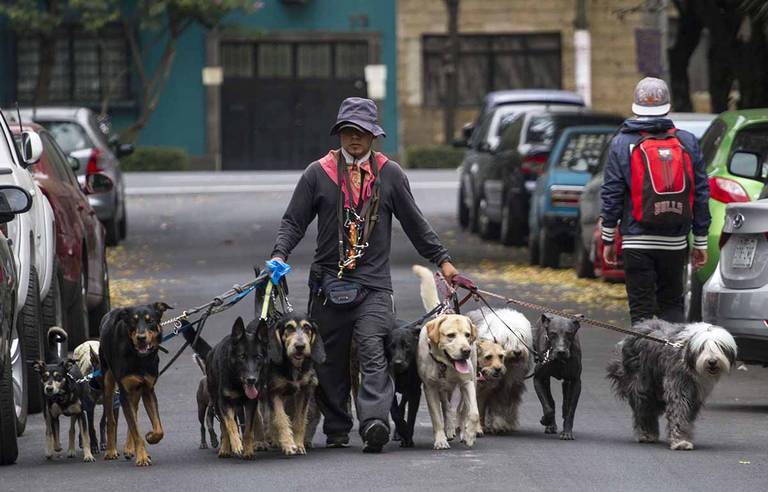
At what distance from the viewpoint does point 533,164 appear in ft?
81.8

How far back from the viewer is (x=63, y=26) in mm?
50562

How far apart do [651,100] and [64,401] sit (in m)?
3.98

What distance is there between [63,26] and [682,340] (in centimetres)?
4180

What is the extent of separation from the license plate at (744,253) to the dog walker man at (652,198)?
0.95 ft

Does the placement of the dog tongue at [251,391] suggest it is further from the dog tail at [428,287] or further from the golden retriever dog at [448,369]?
the dog tail at [428,287]

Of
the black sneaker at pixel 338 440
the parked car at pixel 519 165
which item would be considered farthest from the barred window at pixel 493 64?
the black sneaker at pixel 338 440

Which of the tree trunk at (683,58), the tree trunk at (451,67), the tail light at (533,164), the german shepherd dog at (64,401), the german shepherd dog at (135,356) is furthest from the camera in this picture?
Answer: the tree trunk at (451,67)

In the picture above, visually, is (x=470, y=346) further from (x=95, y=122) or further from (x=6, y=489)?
(x=95, y=122)

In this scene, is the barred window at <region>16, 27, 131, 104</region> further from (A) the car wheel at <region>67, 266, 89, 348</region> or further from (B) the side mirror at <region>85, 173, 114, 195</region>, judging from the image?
(A) the car wheel at <region>67, 266, 89, 348</region>

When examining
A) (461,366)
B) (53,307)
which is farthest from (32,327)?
(461,366)

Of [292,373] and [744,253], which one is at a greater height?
[744,253]

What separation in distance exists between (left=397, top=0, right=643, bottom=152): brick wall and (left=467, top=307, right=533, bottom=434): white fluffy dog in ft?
135

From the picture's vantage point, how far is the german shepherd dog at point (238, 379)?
9.73 metres

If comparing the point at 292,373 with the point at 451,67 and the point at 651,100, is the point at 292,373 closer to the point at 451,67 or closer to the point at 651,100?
the point at 651,100
